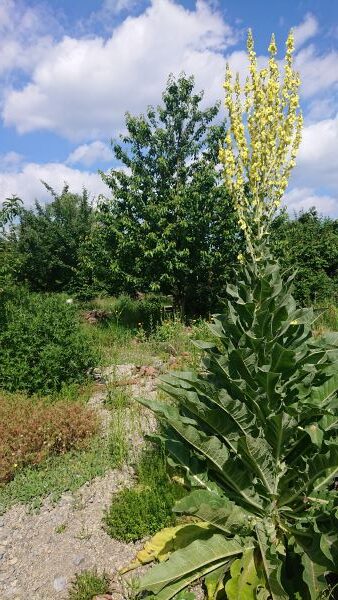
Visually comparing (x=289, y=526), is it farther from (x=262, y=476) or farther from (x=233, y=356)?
(x=233, y=356)

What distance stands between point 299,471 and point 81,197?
14.9 meters

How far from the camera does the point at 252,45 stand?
3600mm

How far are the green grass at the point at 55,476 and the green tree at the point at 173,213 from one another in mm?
5217

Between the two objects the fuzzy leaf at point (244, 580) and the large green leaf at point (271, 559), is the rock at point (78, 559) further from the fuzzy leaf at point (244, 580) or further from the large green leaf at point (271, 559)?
the large green leaf at point (271, 559)

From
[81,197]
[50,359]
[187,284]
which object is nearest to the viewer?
[50,359]

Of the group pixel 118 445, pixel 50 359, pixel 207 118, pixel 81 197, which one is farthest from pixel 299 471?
pixel 81 197

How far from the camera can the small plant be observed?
9.55ft

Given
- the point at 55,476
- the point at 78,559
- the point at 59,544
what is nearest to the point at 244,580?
the point at 78,559

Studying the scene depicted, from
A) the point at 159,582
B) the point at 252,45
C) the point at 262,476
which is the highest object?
the point at 252,45

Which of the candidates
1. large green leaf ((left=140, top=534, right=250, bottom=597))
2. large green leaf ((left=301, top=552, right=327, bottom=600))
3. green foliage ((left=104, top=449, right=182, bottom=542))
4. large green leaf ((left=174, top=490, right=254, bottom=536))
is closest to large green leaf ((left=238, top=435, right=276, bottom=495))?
large green leaf ((left=174, top=490, right=254, bottom=536))

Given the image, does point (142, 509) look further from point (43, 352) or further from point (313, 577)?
point (43, 352)

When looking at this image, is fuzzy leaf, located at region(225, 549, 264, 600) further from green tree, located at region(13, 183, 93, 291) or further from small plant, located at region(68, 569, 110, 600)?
green tree, located at region(13, 183, 93, 291)

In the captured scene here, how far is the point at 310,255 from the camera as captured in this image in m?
11.1

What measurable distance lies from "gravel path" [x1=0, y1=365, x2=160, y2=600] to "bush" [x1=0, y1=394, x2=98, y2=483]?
1.58 feet
